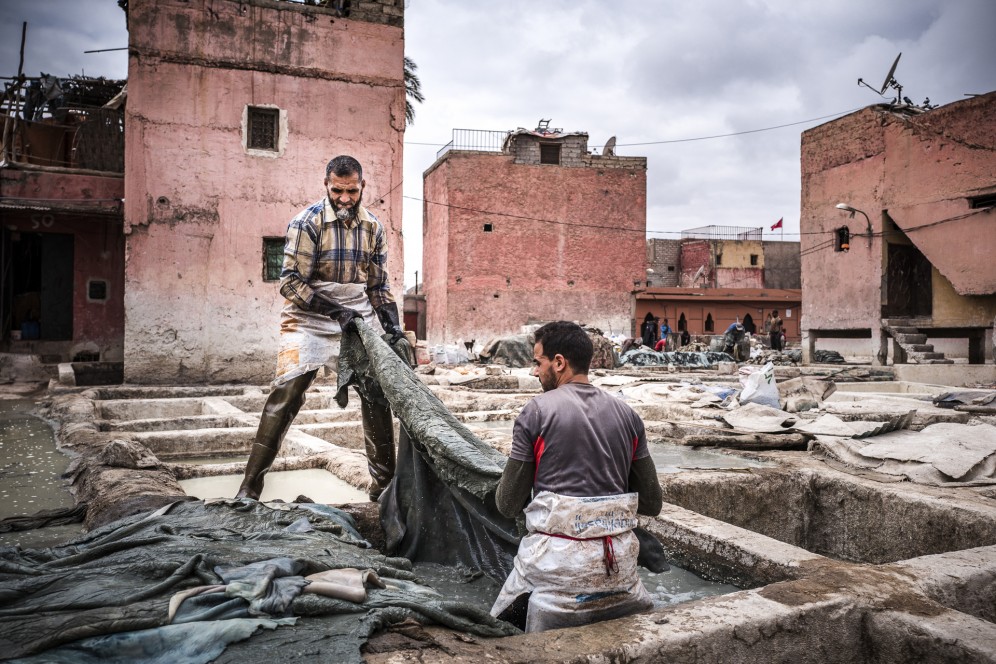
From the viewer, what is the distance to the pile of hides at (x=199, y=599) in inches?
65.9

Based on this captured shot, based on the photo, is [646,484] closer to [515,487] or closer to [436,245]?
[515,487]

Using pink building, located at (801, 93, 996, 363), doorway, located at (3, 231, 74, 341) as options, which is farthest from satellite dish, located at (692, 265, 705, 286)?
doorway, located at (3, 231, 74, 341)

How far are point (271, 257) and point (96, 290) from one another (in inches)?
188

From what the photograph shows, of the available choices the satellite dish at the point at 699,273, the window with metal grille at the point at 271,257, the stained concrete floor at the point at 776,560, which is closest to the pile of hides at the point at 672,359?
the window with metal grille at the point at 271,257

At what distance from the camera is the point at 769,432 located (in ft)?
21.4

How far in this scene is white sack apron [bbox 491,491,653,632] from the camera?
84.3 inches

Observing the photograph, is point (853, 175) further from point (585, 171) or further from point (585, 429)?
point (585, 429)

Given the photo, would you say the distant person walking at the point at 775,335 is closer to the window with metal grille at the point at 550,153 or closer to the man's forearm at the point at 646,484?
the window with metal grille at the point at 550,153

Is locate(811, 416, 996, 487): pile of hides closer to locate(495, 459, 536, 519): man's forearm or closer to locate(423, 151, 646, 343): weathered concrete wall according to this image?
locate(495, 459, 536, 519): man's forearm

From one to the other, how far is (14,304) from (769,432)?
→ 15.5 m

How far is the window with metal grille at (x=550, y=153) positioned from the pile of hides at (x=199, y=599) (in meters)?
32.2

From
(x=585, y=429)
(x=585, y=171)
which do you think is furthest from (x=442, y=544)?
(x=585, y=171)

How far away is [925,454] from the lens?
476cm

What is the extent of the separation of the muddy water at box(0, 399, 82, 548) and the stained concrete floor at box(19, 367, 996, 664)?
0.28 meters
